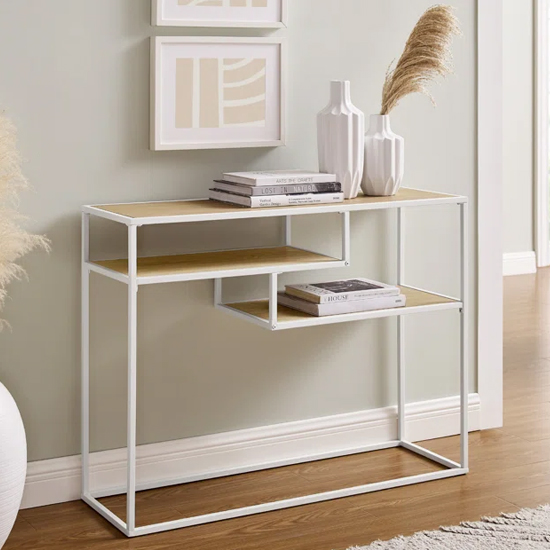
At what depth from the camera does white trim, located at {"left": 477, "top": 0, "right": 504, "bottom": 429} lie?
11.3 ft

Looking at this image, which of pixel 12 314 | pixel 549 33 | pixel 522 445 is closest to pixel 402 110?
pixel 522 445

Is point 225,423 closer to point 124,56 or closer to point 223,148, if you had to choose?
point 223,148

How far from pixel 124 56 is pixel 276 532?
53.1 inches

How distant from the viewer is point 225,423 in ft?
10.3

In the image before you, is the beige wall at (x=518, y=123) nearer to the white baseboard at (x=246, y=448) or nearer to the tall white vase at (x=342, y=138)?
the white baseboard at (x=246, y=448)

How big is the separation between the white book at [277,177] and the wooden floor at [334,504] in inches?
35.3

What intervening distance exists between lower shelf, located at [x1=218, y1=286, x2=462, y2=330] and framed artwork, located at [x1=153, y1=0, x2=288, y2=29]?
0.80 metres

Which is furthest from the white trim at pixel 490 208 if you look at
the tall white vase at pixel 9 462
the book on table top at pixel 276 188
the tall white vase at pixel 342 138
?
the tall white vase at pixel 9 462

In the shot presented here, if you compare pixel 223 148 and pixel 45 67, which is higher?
pixel 45 67

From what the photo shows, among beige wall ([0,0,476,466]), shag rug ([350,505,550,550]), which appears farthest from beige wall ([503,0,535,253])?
shag rug ([350,505,550,550])

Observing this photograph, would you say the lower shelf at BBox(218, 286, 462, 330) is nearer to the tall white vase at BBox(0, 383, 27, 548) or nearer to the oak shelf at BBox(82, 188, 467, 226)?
the oak shelf at BBox(82, 188, 467, 226)

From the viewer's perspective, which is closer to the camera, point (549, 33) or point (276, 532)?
point (276, 532)

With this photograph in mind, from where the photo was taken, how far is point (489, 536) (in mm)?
2646

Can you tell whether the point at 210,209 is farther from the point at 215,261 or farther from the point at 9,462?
the point at 9,462
